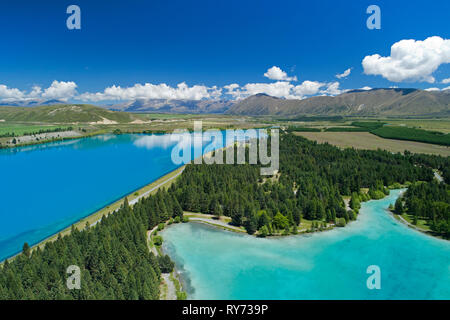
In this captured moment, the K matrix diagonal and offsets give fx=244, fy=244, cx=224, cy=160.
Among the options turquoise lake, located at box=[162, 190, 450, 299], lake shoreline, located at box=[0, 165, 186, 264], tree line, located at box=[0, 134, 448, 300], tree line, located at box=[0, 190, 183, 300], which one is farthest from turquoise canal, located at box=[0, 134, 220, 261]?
turquoise lake, located at box=[162, 190, 450, 299]

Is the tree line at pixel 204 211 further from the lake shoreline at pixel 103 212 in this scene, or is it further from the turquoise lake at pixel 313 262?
the lake shoreline at pixel 103 212

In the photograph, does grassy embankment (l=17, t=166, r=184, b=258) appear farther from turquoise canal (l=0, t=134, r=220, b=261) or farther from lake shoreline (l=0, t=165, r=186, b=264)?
turquoise canal (l=0, t=134, r=220, b=261)

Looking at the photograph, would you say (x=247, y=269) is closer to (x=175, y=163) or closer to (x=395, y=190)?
(x=395, y=190)

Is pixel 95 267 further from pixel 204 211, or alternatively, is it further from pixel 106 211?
pixel 204 211

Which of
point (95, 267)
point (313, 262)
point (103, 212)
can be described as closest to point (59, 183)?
point (103, 212)

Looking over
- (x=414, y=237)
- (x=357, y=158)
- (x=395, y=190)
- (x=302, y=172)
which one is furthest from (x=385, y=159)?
(x=414, y=237)

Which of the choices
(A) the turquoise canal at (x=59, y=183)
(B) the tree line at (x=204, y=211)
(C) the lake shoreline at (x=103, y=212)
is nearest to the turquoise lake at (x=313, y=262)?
(B) the tree line at (x=204, y=211)
